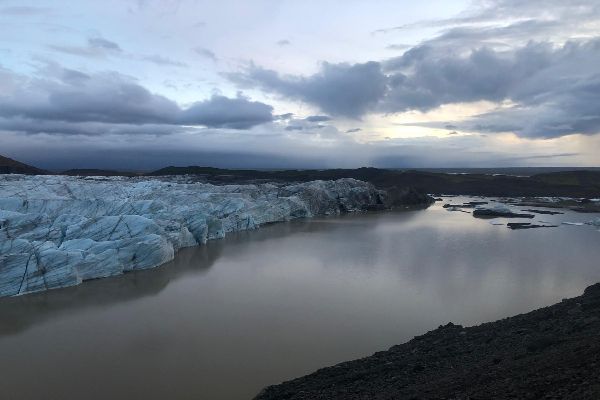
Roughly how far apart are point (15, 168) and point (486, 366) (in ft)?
141

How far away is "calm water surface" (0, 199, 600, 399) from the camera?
6.63 meters

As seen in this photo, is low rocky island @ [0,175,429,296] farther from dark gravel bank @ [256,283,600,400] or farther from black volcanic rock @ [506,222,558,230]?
black volcanic rock @ [506,222,558,230]

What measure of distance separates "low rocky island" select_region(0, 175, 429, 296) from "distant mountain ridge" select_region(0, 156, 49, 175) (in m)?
15.6

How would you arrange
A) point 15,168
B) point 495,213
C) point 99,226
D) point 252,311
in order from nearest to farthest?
1. point 252,311
2. point 99,226
3. point 495,213
4. point 15,168

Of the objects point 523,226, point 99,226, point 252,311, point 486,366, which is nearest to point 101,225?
point 99,226

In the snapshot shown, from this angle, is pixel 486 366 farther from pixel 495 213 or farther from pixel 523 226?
pixel 495 213

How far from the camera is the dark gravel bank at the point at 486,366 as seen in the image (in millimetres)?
4207

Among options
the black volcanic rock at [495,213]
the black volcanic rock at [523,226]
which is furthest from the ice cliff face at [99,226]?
the black volcanic rock at [495,213]

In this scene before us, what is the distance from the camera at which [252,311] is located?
936 centimetres

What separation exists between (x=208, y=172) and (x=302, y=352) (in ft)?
155

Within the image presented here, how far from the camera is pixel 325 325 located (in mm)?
8422

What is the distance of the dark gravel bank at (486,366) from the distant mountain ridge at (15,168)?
128 ft

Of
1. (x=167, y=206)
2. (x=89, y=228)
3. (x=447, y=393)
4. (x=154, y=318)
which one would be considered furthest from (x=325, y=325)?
(x=167, y=206)

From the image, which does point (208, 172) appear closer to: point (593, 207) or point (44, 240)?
point (593, 207)
